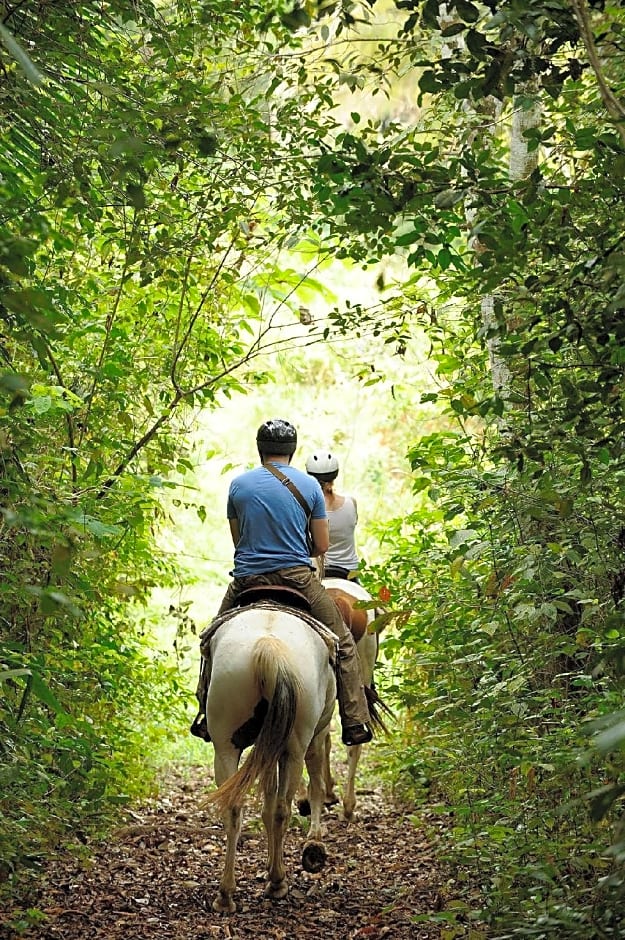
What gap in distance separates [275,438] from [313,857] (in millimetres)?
2316

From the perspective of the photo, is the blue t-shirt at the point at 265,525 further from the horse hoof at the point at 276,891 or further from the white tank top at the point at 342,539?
the white tank top at the point at 342,539

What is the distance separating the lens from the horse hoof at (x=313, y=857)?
546cm

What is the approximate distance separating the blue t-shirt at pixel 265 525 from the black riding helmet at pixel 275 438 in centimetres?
14

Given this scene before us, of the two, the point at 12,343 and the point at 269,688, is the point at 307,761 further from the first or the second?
the point at 12,343

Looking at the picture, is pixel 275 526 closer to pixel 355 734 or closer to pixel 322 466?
pixel 355 734

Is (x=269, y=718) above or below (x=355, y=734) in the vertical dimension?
below

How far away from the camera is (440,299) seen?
553 cm

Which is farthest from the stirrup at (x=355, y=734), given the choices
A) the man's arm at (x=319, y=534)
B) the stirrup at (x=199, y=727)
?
the man's arm at (x=319, y=534)

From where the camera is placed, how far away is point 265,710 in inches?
181

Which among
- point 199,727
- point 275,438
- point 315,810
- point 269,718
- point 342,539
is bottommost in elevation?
point 269,718

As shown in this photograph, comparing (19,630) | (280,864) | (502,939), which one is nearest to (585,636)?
(502,939)

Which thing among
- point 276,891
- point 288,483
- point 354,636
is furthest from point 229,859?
point 354,636

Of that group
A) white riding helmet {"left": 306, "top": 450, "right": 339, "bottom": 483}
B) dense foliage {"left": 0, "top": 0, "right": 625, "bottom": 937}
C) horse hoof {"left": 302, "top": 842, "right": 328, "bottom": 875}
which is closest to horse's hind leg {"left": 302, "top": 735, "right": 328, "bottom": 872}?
horse hoof {"left": 302, "top": 842, "right": 328, "bottom": 875}

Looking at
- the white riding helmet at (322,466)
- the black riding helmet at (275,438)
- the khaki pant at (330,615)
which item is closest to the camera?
the khaki pant at (330,615)
